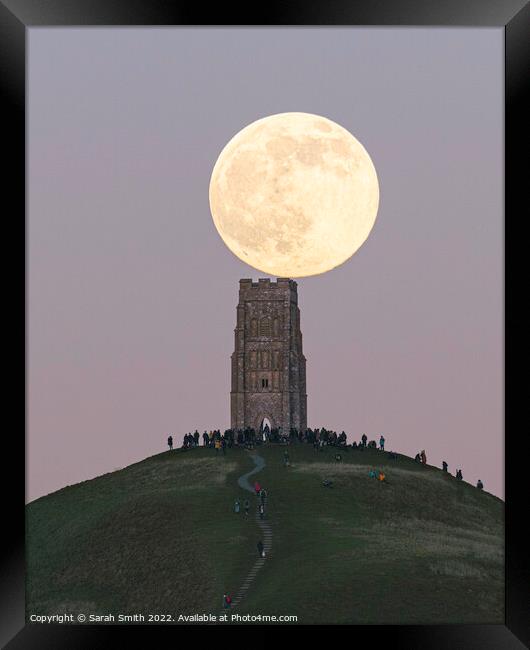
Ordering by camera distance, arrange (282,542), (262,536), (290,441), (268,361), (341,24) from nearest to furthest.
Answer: (341,24) < (282,542) < (262,536) < (290,441) < (268,361)

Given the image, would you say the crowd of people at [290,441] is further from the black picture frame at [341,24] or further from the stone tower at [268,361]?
the black picture frame at [341,24]

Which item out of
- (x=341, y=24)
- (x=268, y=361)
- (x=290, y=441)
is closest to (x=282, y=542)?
(x=290, y=441)

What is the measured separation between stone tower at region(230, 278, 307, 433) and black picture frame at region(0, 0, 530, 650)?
316 ft

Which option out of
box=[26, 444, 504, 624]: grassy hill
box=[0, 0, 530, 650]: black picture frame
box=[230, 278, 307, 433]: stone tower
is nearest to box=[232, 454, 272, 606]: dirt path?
box=[26, 444, 504, 624]: grassy hill

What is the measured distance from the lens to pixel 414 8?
1902 cm

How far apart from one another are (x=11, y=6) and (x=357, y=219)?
79.3 ft

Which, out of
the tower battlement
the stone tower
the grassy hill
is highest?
the tower battlement

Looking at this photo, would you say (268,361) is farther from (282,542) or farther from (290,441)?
(282,542)

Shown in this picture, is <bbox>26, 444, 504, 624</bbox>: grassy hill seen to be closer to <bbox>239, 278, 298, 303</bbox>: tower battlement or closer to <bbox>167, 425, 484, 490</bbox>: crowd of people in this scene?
<bbox>167, 425, 484, 490</bbox>: crowd of people

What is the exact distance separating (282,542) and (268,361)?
59.7 metres

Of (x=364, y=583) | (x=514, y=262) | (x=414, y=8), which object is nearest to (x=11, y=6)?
(x=414, y=8)

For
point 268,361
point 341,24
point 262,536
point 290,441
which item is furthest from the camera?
point 268,361

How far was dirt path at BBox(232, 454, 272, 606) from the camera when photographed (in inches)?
2113

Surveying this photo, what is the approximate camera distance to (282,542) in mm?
59750
